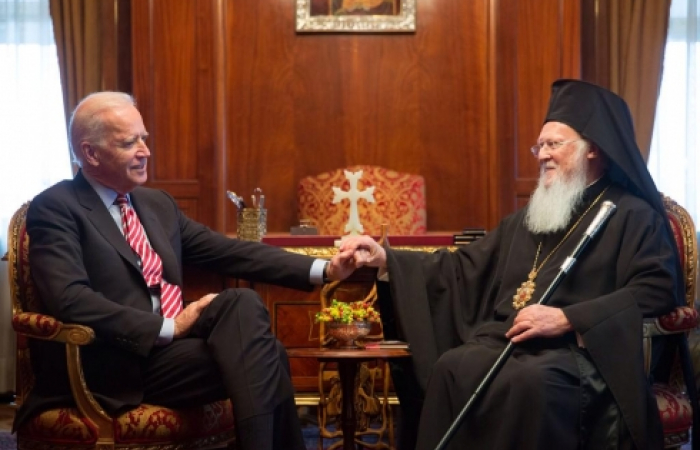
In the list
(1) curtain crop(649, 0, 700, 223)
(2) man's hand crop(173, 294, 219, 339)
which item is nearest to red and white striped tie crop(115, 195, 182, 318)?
(2) man's hand crop(173, 294, 219, 339)

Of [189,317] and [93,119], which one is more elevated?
[93,119]

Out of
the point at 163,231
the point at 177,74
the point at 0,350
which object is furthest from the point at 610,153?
the point at 0,350

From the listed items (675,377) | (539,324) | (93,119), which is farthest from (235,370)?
(675,377)

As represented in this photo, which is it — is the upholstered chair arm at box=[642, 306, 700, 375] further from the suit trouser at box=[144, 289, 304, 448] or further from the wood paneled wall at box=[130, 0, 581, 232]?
the wood paneled wall at box=[130, 0, 581, 232]

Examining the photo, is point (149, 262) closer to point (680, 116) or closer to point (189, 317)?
point (189, 317)

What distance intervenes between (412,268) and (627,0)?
3.75m

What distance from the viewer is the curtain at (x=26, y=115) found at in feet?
24.5

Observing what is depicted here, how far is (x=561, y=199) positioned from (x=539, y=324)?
28.0 inches

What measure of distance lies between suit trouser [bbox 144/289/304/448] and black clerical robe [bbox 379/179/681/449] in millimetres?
536

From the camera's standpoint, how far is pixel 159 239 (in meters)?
4.27

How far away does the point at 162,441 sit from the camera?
148 inches

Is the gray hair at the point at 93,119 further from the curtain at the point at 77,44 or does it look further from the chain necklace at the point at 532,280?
the curtain at the point at 77,44

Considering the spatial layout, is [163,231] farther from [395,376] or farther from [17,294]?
[395,376]

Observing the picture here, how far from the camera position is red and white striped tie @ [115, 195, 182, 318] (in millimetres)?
4133
